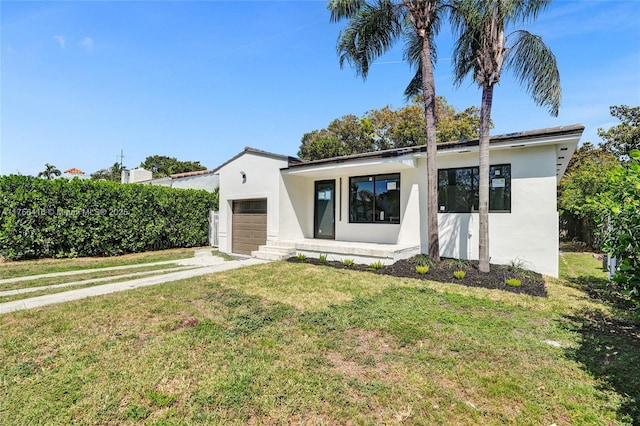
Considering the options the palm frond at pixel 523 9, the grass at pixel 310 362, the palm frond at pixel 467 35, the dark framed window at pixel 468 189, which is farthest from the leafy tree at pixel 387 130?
the grass at pixel 310 362

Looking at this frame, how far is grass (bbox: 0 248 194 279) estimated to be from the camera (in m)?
8.43

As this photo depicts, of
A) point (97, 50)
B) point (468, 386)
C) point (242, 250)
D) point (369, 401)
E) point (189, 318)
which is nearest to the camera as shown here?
point (369, 401)

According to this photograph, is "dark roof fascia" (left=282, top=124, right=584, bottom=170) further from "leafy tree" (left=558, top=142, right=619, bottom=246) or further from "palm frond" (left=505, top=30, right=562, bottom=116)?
"leafy tree" (left=558, top=142, right=619, bottom=246)

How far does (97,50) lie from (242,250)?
8510 mm

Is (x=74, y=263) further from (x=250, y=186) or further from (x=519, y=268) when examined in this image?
(x=519, y=268)

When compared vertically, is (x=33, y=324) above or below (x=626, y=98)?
below

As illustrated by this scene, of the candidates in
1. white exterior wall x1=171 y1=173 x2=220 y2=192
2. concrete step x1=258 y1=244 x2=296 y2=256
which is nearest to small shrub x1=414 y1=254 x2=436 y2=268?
concrete step x1=258 y1=244 x2=296 y2=256

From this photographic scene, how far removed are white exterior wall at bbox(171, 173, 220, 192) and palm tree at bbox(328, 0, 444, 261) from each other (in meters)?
12.4

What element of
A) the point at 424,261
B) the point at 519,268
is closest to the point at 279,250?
the point at 424,261

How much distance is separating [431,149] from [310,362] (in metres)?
6.68

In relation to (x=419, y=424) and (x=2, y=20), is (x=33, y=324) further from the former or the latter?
(x=2, y=20)

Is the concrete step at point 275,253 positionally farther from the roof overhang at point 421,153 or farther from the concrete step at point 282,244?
the roof overhang at point 421,153

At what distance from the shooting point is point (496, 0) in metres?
6.56

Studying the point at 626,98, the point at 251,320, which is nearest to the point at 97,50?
the point at 251,320
